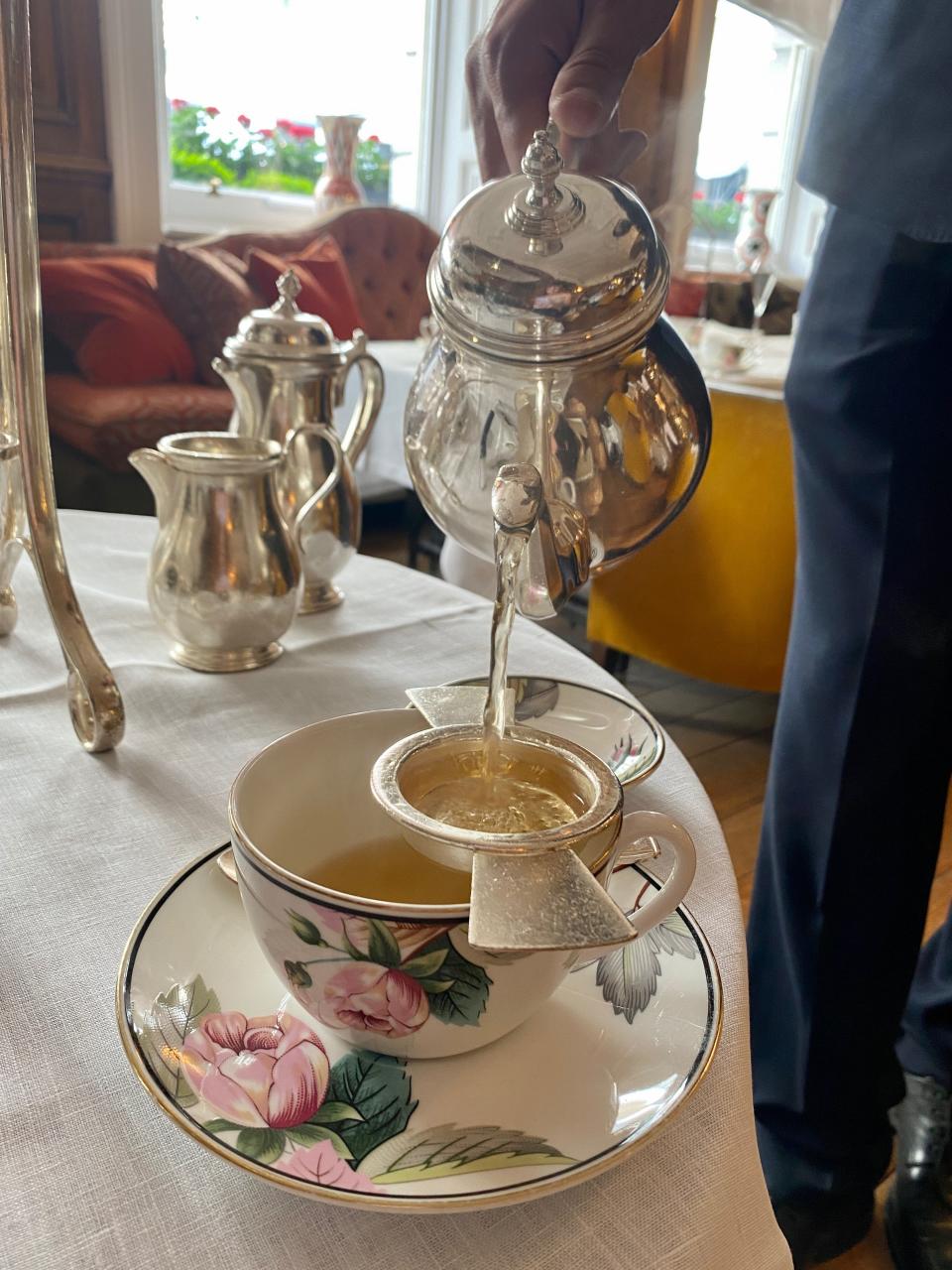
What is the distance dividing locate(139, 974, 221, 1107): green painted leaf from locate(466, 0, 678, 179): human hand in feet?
1.21

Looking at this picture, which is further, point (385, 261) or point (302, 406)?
point (385, 261)

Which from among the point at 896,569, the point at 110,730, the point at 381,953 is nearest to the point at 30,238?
the point at 110,730

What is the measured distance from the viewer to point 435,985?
220 millimetres

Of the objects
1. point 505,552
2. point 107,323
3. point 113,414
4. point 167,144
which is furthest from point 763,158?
point 505,552

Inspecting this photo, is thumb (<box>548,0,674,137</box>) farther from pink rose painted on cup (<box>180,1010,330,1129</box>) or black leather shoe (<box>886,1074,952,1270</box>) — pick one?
black leather shoe (<box>886,1074,952,1270</box>)

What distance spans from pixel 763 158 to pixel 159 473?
446cm

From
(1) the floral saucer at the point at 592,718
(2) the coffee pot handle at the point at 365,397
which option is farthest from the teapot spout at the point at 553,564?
(2) the coffee pot handle at the point at 365,397

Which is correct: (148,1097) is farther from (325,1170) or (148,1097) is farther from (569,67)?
(569,67)

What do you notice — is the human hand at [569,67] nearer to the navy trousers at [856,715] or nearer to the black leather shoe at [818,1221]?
the navy trousers at [856,715]

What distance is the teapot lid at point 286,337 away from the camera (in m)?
0.57

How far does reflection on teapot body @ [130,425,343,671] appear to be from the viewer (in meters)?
0.48

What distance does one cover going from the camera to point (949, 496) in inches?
20.9

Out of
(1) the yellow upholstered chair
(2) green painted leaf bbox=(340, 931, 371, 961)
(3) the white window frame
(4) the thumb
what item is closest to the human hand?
(4) the thumb

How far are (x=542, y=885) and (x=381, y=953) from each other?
42mm
